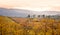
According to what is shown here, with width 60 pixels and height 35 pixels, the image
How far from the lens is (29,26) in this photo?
4176 millimetres

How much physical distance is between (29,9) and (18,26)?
502 mm

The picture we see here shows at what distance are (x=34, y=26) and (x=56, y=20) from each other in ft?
1.86

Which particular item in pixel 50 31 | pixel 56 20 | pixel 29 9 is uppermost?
pixel 29 9

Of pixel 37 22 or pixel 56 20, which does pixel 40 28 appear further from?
pixel 56 20

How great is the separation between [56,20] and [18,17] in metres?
0.95

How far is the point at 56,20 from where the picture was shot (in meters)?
4.21

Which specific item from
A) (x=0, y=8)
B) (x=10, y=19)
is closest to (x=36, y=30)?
(x=10, y=19)

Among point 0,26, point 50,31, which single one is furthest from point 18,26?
point 50,31

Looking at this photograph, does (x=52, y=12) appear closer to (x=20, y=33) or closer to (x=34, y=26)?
(x=34, y=26)

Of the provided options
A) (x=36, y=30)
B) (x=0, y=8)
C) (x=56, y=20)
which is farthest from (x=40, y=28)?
(x=0, y=8)

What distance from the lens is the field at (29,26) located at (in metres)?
4.12

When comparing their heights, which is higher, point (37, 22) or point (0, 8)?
point (0, 8)

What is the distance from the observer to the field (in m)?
4.12

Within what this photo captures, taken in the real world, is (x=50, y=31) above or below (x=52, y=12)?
below
